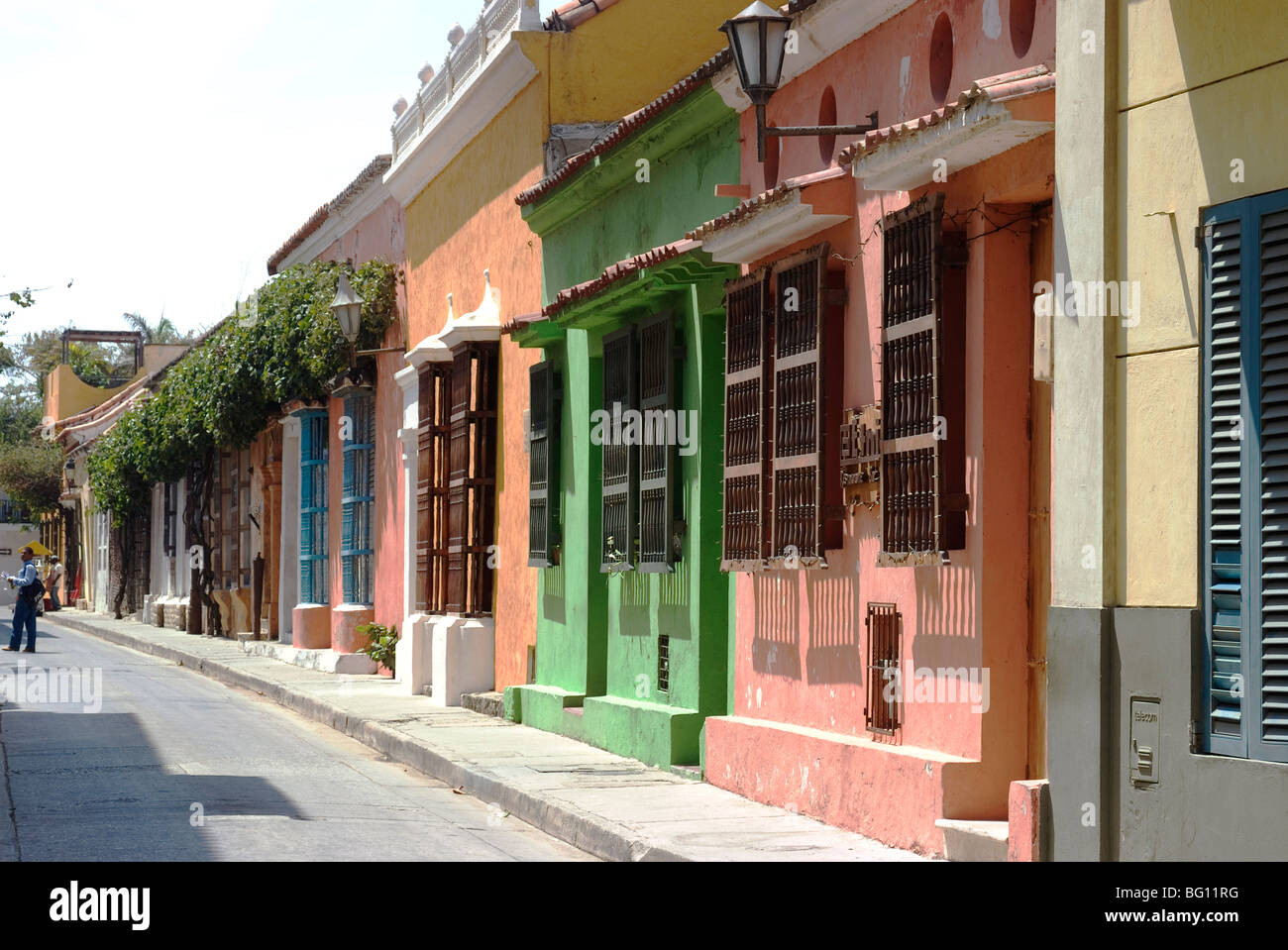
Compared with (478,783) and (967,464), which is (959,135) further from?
(478,783)

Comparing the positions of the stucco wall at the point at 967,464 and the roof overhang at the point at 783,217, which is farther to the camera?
the roof overhang at the point at 783,217

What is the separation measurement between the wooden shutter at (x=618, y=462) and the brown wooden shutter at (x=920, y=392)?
4.56 metres

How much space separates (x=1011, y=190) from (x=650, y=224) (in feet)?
18.9

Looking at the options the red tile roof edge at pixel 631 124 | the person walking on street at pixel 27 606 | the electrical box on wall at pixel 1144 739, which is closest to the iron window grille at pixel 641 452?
the red tile roof edge at pixel 631 124

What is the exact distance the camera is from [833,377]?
10445mm

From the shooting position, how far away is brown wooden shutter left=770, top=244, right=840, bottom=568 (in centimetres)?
1042

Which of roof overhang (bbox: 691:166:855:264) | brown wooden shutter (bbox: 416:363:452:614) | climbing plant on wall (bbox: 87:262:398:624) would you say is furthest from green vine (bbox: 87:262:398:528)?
roof overhang (bbox: 691:166:855:264)

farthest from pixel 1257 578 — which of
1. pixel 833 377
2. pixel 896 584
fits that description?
pixel 833 377

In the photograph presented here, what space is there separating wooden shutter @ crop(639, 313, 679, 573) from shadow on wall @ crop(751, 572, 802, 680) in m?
1.49

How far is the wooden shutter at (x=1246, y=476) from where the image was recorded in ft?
22.0

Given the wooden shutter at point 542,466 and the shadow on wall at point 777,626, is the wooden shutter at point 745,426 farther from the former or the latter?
the wooden shutter at point 542,466

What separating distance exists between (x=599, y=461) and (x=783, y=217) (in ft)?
16.7

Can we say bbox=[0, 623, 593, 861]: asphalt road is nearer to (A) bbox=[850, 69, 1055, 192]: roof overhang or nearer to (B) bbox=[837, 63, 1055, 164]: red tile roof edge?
(A) bbox=[850, 69, 1055, 192]: roof overhang

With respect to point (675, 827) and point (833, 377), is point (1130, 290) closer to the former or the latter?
point (833, 377)
